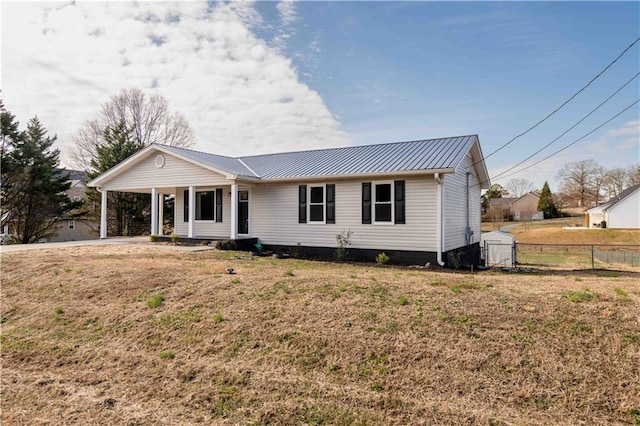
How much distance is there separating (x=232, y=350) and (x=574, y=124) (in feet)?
41.5

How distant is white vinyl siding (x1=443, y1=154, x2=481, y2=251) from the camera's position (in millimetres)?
12609

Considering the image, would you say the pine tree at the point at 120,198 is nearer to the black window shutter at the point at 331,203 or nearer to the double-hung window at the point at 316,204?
the double-hung window at the point at 316,204

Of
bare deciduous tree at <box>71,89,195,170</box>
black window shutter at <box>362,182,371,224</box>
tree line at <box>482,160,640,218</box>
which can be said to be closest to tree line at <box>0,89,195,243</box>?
bare deciduous tree at <box>71,89,195,170</box>

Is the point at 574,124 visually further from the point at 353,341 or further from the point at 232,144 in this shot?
the point at 232,144

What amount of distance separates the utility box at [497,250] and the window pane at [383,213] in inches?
258

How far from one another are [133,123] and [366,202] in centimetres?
2489

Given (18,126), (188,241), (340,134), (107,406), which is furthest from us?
(18,126)

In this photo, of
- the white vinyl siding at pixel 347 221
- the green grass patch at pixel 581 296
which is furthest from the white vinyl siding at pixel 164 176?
the green grass patch at pixel 581 296

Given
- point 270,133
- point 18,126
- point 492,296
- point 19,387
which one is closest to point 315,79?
point 270,133

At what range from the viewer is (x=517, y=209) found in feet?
226

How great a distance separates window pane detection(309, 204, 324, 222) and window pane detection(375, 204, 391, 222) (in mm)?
2150

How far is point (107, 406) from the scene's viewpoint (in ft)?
13.4

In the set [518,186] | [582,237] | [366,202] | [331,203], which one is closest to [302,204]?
[331,203]

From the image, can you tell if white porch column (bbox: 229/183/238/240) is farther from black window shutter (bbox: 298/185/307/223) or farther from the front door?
black window shutter (bbox: 298/185/307/223)
